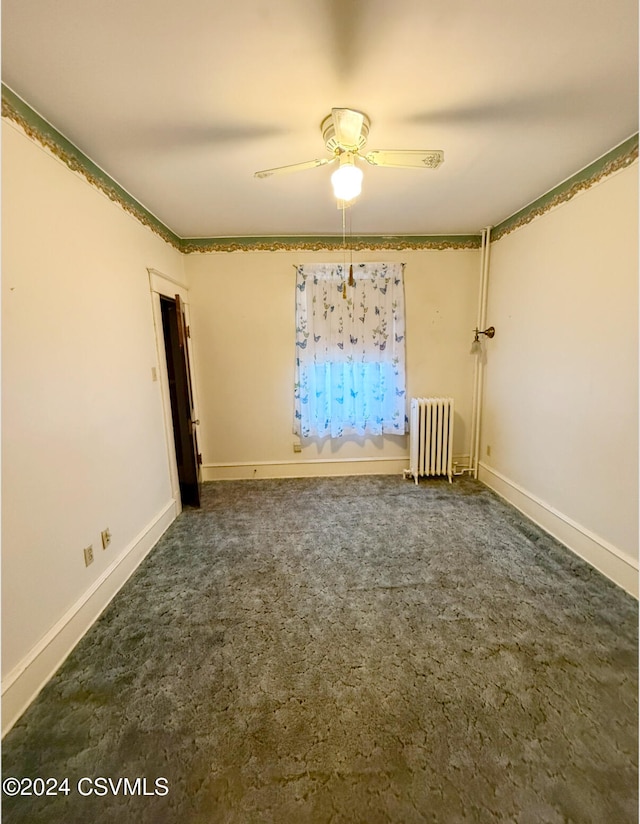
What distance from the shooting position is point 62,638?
1623 mm

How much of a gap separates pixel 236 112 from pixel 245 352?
7.29 ft

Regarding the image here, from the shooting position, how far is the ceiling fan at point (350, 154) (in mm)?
1583

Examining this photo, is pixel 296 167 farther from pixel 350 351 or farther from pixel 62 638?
pixel 62 638

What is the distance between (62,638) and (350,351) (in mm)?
3110

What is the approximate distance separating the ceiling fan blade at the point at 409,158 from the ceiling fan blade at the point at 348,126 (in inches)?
4.0

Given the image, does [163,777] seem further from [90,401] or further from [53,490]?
[90,401]

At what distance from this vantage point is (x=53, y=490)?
1610mm

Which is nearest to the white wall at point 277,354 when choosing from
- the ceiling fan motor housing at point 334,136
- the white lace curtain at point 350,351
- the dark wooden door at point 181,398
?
the white lace curtain at point 350,351

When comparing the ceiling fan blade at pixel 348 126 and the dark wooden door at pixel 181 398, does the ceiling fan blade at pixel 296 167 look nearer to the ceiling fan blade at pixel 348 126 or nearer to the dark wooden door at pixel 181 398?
the ceiling fan blade at pixel 348 126

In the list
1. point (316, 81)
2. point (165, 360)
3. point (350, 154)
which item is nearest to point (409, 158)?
point (350, 154)

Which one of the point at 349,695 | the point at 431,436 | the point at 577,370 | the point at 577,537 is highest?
the point at 577,370

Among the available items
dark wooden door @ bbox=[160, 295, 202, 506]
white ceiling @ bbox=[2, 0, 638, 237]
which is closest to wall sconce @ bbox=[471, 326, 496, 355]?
white ceiling @ bbox=[2, 0, 638, 237]

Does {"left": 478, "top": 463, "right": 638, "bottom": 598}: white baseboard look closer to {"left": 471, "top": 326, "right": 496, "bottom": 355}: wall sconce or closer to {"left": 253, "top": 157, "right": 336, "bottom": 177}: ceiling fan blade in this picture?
{"left": 471, "top": 326, "right": 496, "bottom": 355}: wall sconce

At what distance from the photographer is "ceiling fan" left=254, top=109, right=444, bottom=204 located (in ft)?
5.19
